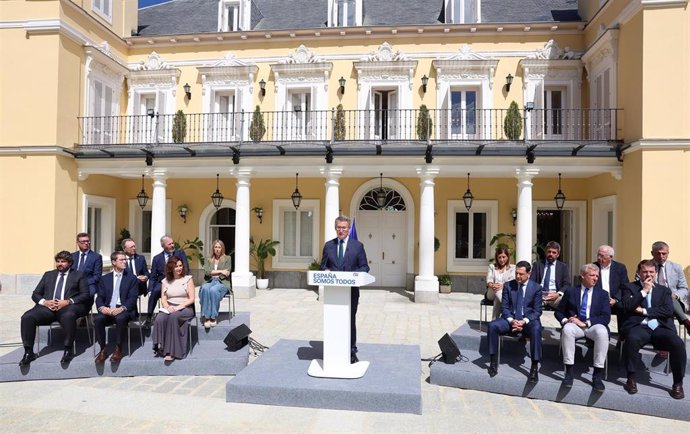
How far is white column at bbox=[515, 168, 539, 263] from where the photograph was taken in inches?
475

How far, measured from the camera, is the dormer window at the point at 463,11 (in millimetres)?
14289

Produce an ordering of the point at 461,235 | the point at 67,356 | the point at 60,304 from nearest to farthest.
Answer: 1. the point at 67,356
2. the point at 60,304
3. the point at 461,235

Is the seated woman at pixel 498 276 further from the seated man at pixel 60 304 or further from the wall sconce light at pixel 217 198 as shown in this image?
the wall sconce light at pixel 217 198

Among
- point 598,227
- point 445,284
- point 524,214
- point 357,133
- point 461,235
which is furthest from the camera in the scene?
point 461,235

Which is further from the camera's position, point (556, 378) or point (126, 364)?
point (126, 364)

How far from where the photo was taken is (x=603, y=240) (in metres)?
13.5

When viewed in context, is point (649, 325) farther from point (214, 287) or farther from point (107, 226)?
point (107, 226)

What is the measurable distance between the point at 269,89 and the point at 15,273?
345 inches

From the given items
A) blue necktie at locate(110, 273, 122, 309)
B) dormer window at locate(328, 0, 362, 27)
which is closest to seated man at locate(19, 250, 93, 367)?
blue necktie at locate(110, 273, 122, 309)

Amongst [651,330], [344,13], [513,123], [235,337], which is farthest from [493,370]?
[344,13]

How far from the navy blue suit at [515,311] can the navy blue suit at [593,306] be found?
271 mm

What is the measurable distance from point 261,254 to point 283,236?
42.9 inches

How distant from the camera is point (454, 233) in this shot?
14.4 m

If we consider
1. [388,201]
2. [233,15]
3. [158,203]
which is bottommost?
[158,203]
